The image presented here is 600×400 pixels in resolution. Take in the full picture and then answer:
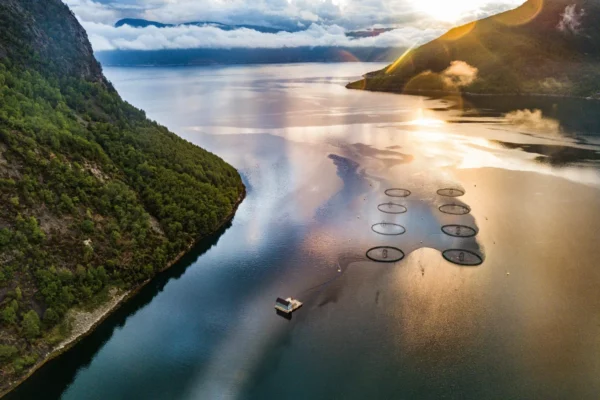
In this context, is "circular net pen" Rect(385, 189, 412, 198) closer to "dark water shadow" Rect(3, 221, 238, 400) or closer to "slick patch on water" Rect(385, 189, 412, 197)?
"slick patch on water" Rect(385, 189, 412, 197)

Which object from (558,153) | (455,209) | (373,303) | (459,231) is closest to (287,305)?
(373,303)

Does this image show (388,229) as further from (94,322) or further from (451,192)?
(94,322)

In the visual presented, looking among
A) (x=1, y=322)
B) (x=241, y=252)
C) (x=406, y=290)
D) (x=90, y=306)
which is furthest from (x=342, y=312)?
(x=1, y=322)

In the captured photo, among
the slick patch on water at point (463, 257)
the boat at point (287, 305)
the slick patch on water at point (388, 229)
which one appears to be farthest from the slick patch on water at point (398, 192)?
the boat at point (287, 305)

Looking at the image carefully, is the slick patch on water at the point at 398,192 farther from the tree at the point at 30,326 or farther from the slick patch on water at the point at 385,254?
the tree at the point at 30,326

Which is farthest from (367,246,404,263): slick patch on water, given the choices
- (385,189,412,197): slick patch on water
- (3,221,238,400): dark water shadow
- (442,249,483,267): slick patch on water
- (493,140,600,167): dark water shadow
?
(493,140,600,167): dark water shadow

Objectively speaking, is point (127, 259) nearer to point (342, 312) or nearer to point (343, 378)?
point (342, 312)
